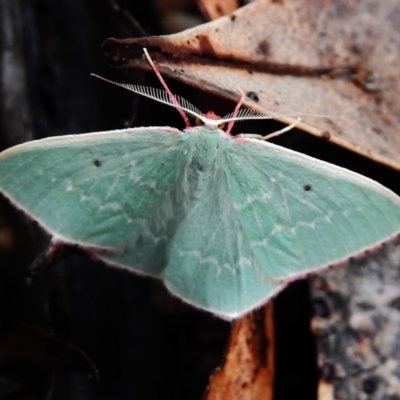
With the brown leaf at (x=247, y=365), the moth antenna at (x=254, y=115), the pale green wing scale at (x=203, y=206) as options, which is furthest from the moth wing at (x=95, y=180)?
the brown leaf at (x=247, y=365)

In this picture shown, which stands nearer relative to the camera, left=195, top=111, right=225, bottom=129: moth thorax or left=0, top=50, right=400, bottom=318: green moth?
left=0, top=50, right=400, bottom=318: green moth

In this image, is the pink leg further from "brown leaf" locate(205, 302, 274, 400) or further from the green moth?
"brown leaf" locate(205, 302, 274, 400)

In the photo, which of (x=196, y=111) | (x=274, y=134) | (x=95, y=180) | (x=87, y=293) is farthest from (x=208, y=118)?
(x=87, y=293)

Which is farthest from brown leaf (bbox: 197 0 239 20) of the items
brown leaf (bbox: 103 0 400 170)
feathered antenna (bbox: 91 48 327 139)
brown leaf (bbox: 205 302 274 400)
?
brown leaf (bbox: 205 302 274 400)

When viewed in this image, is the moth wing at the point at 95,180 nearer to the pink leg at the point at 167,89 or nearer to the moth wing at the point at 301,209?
the pink leg at the point at 167,89

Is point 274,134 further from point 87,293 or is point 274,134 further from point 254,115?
point 87,293

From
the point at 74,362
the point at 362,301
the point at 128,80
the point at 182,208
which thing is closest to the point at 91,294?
the point at 74,362
